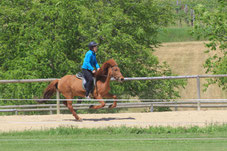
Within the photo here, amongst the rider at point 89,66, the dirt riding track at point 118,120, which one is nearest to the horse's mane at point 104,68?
the rider at point 89,66

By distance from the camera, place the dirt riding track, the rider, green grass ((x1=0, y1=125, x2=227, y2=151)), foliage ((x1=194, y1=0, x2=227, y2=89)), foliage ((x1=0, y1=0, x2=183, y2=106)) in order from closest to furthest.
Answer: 1. green grass ((x1=0, y1=125, x2=227, y2=151))
2. the dirt riding track
3. the rider
4. foliage ((x1=0, y1=0, x2=183, y2=106))
5. foliage ((x1=194, y1=0, x2=227, y2=89))

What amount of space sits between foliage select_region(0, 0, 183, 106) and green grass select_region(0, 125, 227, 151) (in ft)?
31.6

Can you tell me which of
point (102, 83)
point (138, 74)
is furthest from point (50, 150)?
point (138, 74)

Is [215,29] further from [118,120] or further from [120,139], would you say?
[120,139]

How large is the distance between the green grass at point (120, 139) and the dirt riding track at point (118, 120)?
1.30 meters

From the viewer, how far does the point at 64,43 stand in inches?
973

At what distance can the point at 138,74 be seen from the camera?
1083 inches

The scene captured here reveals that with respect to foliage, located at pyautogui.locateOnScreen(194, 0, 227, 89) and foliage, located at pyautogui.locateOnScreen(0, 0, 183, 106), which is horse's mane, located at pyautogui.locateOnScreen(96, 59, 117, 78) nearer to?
foliage, located at pyautogui.locateOnScreen(0, 0, 183, 106)

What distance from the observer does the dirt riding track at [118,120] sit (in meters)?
14.0

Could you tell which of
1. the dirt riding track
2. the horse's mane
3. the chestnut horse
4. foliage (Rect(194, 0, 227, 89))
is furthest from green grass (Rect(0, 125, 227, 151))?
foliage (Rect(194, 0, 227, 89))

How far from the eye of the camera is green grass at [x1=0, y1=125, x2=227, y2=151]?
31.1 ft

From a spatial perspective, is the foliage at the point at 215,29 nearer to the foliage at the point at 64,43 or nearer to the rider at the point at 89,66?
the foliage at the point at 64,43

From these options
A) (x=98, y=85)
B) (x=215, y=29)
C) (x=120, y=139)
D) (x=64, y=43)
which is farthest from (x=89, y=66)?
(x=215, y=29)

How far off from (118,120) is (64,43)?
1048cm
